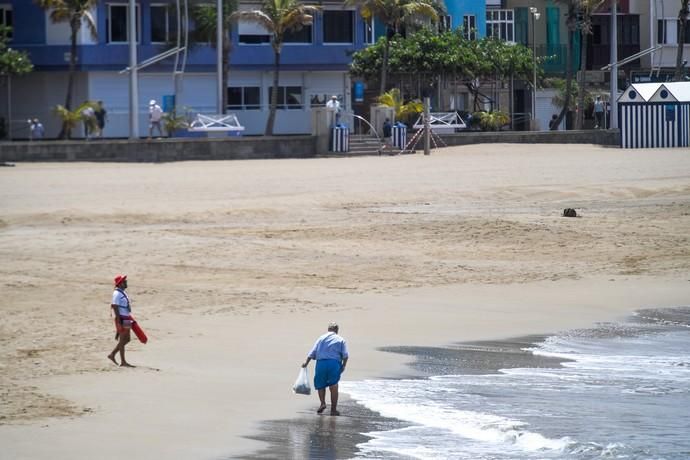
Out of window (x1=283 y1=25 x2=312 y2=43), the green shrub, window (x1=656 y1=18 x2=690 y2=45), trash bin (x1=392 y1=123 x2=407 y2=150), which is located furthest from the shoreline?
window (x1=656 y1=18 x2=690 y2=45)

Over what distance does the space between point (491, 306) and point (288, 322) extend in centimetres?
302

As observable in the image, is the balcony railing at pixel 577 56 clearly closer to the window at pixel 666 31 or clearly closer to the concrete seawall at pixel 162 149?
the window at pixel 666 31

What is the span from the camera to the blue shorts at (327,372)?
12.4 m

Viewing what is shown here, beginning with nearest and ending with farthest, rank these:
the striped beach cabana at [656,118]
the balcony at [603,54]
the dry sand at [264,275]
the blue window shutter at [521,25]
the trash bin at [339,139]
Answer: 1. the dry sand at [264,275]
2. the trash bin at [339,139]
3. the striped beach cabana at [656,118]
4. the blue window shutter at [521,25]
5. the balcony at [603,54]

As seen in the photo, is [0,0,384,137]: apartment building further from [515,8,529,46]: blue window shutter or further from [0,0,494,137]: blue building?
[515,8,529,46]: blue window shutter

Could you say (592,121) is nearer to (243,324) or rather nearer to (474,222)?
(474,222)

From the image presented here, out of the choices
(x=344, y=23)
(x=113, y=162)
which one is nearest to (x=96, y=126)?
(x=113, y=162)

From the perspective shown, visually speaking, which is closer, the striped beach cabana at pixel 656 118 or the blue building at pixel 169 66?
the striped beach cabana at pixel 656 118

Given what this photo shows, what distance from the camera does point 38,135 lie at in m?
48.0

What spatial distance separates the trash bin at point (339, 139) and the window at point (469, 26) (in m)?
18.6

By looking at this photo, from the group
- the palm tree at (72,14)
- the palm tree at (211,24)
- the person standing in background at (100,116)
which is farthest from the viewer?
the palm tree at (211,24)

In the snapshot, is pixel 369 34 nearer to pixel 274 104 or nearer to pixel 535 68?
pixel 535 68

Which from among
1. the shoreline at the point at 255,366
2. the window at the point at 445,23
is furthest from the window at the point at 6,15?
the shoreline at the point at 255,366

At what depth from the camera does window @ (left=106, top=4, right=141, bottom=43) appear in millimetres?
51688
